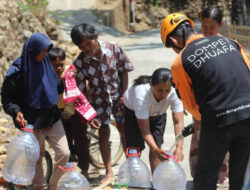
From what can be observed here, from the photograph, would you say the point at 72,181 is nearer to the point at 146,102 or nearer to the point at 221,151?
the point at 146,102

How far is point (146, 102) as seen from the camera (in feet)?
14.0

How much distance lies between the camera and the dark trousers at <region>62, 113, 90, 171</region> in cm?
501

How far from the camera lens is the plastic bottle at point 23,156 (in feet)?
13.0

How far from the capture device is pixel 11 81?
159 inches

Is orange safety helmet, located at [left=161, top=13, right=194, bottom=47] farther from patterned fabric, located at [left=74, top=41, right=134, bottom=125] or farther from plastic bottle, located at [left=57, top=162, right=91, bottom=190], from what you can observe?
plastic bottle, located at [left=57, top=162, right=91, bottom=190]

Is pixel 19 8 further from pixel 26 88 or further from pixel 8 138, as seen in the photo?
pixel 26 88

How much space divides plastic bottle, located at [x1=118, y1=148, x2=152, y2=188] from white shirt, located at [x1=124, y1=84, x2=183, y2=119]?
0.44m

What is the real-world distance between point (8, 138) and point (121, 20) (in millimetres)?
22082

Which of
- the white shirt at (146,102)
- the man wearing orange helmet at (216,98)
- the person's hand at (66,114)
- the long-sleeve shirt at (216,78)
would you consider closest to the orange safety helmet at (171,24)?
the man wearing orange helmet at (216,98)

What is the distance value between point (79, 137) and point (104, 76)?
80 centimetres

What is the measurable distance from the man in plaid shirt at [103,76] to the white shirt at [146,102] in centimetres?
36

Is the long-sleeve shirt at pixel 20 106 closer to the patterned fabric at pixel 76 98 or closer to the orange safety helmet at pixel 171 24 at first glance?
the patterned fabric at pixel 76 98

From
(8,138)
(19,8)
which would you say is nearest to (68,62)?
(19,8)

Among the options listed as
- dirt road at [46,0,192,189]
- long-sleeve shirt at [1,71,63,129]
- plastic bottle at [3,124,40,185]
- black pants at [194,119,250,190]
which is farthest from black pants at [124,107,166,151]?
black pants at [194,119,250,190]
